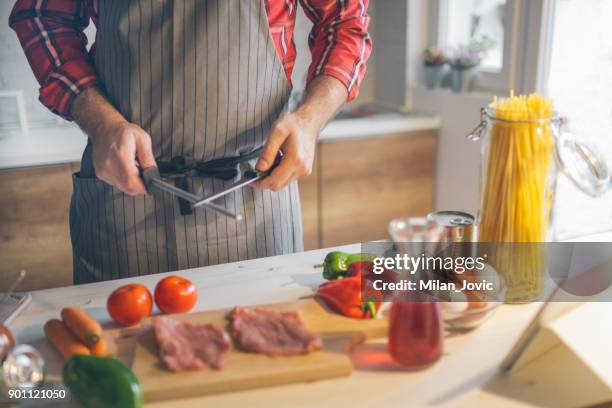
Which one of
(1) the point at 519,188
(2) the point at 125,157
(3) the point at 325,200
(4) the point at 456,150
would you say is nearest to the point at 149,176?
(2) the point at 125,157

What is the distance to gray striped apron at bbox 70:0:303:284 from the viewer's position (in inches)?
47.6

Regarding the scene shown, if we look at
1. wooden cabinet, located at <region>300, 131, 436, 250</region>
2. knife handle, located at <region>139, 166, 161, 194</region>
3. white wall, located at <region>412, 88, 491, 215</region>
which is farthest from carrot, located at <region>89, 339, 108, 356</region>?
white wall, located at <region>412, 88, 491, 215</region>

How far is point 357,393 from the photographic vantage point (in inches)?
29.8

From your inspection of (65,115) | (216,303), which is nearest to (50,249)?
(65,115)

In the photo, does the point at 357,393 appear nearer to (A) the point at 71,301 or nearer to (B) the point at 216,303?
(B) the point at 216,303

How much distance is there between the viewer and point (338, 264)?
106 cm

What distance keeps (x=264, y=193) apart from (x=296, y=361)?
22.3 inches

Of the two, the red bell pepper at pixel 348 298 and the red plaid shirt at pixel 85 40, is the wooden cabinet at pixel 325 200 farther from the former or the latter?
the red bell pepper at pixel 348 298

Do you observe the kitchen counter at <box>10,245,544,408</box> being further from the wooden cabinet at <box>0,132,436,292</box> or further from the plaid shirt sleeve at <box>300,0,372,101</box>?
the wooden cabinet at <box>0,132,436,292</box>

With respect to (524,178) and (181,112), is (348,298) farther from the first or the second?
(181,112)

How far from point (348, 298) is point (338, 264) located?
133 mm

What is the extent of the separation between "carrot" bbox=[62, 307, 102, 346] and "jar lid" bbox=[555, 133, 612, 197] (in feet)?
2.36

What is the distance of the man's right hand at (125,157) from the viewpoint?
1021 mm

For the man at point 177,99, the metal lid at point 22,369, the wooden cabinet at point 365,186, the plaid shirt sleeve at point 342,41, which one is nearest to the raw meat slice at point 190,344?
the metal lid at point 22,369
